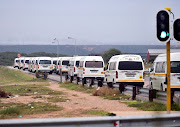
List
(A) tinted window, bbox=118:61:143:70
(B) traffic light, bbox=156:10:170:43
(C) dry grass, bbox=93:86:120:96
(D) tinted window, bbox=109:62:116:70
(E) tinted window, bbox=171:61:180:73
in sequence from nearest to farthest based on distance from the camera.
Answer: (B) traffic light, bbox=156:10:170:43 < (E) tinted window, bbox=171:61:180:73 < (C) dry grass, bbox=93:86:120:96 < (A) tinted window, bbox=118:61:143:70 < (D) tinted window, bbox=109:62:116:70

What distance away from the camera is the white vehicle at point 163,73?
20.0 metres

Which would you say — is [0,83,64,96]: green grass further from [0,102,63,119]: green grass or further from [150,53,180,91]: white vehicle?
[0,102,63,119]: green grass

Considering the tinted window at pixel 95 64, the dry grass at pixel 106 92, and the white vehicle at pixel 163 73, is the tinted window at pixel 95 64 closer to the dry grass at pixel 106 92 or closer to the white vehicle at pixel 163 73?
the dry grass at pixel 106 92

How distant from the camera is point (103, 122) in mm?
7059

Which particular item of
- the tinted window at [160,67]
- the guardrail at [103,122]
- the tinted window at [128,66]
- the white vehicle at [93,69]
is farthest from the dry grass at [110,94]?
the guardrail at [103,122]

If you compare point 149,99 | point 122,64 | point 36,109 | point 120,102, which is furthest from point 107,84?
point 36,109

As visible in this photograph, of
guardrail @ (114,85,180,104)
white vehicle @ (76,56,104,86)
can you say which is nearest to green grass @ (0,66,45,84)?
white vehicle @ (76,56,104,86)

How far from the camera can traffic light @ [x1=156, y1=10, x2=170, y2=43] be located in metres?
11.2

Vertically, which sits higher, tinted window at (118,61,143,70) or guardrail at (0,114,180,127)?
tinted window at (118,61,143,70)

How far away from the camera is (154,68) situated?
22.9m

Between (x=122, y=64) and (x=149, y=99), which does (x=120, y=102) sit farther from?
(x=122, y=64)

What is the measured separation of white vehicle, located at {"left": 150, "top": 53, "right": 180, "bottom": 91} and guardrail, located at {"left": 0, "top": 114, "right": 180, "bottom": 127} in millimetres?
12641

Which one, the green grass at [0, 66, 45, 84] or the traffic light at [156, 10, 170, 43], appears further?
the green grass at [0, 66, 45, 84]

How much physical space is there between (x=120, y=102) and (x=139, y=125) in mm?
11713
